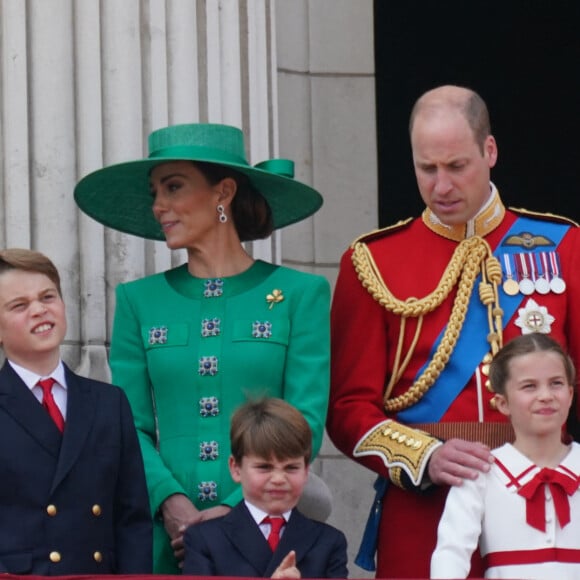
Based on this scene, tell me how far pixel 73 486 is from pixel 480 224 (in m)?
1.30

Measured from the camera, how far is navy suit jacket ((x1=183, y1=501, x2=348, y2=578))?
5492 millimetres

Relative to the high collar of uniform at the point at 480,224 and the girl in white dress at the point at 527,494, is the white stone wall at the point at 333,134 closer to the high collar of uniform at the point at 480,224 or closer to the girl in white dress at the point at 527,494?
the high collar of uniform at the point at 480,224

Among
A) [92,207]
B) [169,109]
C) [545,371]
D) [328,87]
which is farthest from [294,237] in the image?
[545,371]

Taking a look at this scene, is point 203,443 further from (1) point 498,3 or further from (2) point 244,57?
(1) point 498,3

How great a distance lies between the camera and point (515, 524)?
5.59 m

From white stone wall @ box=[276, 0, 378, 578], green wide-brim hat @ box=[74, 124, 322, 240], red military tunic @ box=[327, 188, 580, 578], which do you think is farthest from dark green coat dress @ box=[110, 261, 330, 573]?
white stone wall @ box=[276, 0, 378, 578]

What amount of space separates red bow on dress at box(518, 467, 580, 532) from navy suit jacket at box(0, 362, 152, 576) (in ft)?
2.92

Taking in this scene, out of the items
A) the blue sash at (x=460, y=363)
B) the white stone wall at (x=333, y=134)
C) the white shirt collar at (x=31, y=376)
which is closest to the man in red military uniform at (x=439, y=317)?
the blue sash at (x=460, y=363)

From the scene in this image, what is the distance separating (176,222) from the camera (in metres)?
6.00

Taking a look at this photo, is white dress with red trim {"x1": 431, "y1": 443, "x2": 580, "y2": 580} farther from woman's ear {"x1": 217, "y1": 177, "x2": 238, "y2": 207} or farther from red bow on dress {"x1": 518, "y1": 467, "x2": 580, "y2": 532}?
woman's ear {"x1": 217, "y1": 177, "x2": 238, "y2": 207}

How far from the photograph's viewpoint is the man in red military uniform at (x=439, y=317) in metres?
5.93

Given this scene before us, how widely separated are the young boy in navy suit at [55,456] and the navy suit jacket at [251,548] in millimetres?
180

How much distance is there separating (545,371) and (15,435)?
1.24 m

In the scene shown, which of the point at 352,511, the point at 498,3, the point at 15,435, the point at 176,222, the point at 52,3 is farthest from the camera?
the point at 498,3
